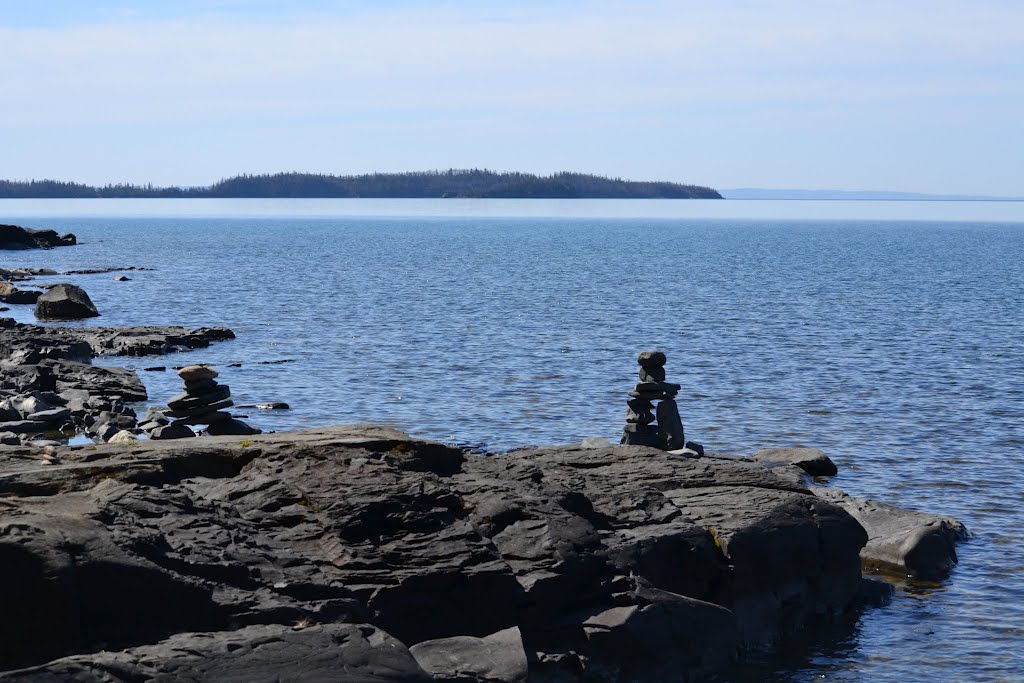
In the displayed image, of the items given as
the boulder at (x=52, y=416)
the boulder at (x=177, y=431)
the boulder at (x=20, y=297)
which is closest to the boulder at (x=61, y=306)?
the boulder at (x=20, y=297)

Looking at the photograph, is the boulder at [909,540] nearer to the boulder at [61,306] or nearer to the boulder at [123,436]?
the boulder at [123,436]

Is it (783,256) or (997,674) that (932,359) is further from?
(783,256)

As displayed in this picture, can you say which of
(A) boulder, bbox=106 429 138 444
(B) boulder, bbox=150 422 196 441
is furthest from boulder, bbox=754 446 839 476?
(A) boulder, bbox=106 429 138 444

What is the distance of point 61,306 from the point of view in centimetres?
5616

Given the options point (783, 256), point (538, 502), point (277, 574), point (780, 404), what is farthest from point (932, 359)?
point (783, 256)

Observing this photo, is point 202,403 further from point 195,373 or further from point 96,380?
point 96,380

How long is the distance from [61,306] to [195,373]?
121 ft

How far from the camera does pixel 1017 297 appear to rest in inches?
2955

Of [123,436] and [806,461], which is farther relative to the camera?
[123,436]

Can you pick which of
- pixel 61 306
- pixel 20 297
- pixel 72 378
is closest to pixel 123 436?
pixel 72 378

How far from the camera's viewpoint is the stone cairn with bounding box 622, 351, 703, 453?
23844 millimetres

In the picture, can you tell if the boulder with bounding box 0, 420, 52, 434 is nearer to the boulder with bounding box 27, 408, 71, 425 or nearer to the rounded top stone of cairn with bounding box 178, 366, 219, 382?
the boulder with bounding box 27, 408, 71, 425

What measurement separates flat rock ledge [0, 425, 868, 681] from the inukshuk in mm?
6103

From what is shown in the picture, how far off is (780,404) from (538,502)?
66.6 feet
